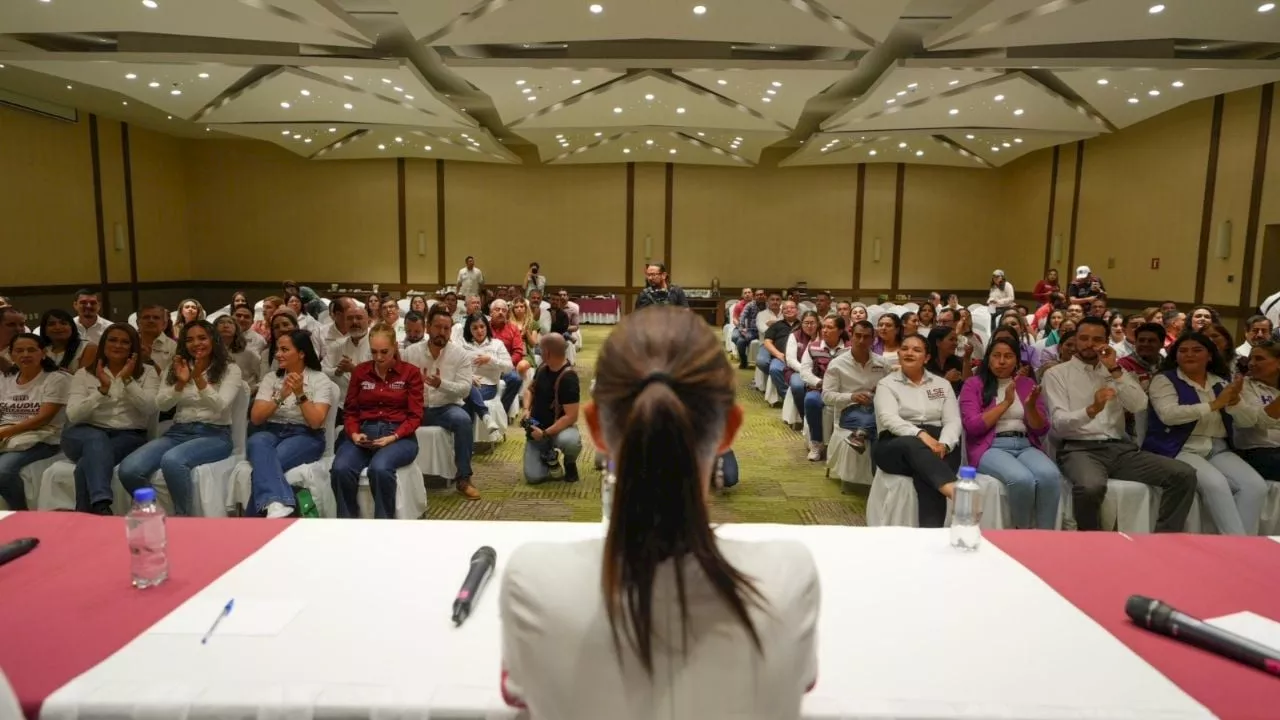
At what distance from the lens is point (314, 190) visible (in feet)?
55.5

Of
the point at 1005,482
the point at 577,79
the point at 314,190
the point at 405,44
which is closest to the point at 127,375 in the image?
the point at 1005,482

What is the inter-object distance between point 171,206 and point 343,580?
17.7 meters

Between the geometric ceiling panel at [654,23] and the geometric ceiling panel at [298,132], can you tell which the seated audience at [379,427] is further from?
the geometric ceiling panel at [298,132]

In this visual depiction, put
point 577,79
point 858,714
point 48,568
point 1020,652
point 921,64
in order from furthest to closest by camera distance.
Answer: point 577,79, point 921,64, point 48,568, point 1020,652, point 858,714

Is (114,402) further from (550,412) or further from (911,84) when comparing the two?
(911,84)

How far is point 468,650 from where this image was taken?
1475 mm

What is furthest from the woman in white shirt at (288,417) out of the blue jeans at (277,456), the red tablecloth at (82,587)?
the red tablecloth at (82,587)

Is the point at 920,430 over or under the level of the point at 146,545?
under

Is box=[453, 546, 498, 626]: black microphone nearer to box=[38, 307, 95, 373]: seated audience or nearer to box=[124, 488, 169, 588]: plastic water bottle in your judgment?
box=[124, 488, 169, 588]: plastic water bottle

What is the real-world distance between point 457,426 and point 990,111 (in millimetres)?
9278

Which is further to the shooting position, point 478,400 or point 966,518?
point 478,400

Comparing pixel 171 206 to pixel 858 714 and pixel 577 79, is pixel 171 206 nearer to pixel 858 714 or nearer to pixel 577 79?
pixel 577 79

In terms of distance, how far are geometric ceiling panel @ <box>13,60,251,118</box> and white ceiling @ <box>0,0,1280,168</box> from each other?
0.05m

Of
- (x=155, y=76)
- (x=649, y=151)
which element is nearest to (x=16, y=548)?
(x=155, y=76)
